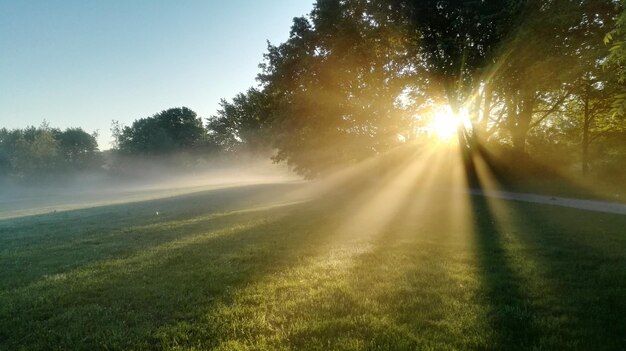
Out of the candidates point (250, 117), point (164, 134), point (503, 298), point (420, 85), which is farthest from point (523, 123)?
point (164, 134)

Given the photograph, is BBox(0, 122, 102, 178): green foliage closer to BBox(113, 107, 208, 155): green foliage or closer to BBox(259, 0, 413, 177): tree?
BBox(113, 107, 208, 155): green foliage

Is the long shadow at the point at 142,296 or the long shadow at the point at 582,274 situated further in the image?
the long shadow at the point at 142,296

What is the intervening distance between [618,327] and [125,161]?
96975 millimetres

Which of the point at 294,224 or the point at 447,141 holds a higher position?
the point at 447,141

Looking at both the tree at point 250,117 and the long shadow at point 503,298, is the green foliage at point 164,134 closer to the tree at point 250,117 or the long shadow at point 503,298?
the tree at point 250,117

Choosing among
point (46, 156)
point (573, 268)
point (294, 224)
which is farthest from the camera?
point (46, 156)

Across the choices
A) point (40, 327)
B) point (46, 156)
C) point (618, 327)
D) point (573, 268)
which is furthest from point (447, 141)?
point (46, 156)

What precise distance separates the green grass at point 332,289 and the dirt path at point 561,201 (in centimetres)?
164

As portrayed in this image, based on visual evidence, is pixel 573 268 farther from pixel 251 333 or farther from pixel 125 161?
pixel 125 161

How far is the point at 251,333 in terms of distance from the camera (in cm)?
495

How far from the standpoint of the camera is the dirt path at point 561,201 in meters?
14.1

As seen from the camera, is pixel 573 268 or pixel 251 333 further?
pixel 573 268

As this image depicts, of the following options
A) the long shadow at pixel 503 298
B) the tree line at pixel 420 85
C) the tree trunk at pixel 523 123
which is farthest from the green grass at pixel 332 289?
the tree trunk at pixel 523 123

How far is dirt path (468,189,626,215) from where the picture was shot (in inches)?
556
